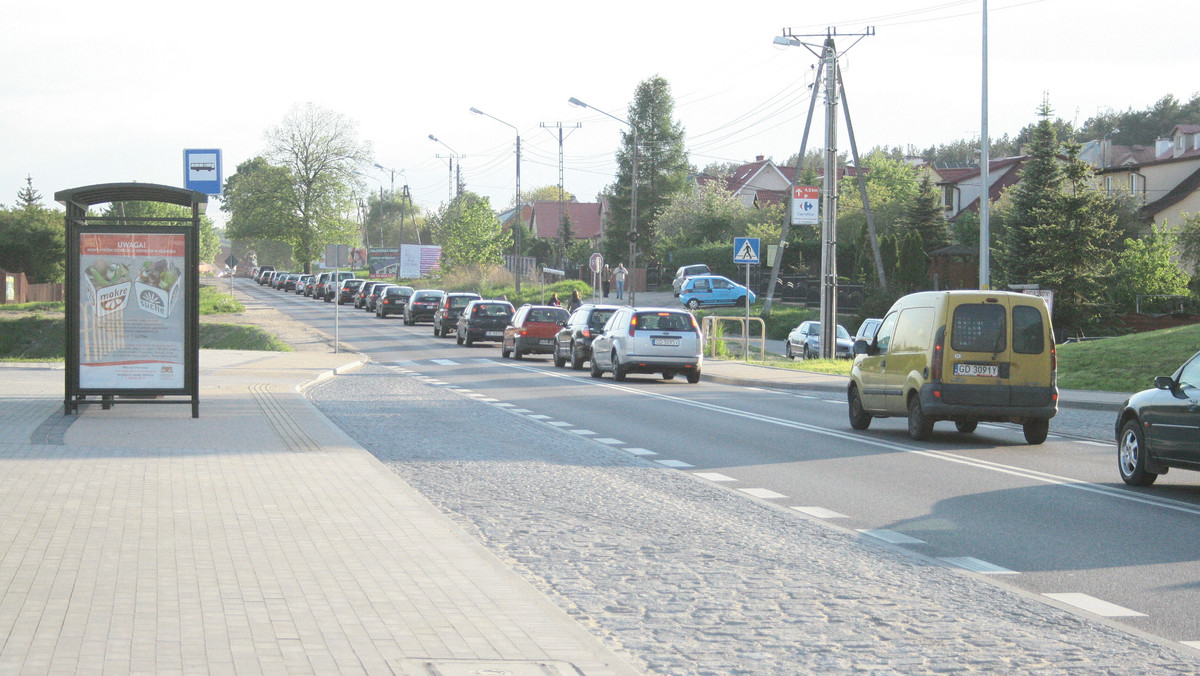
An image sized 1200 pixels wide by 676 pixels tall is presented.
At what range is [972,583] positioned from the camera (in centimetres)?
742

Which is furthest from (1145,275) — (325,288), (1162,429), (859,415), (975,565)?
(325,288)

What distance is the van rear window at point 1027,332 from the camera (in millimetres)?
15156

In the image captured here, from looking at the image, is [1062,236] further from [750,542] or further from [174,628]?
[174,628]

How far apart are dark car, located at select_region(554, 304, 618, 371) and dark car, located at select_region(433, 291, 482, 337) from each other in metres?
15.1

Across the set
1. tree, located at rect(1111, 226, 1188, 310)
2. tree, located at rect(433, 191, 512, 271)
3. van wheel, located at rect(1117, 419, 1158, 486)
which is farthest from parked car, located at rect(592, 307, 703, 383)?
tree, located at rect(433, 191, 512, 271)

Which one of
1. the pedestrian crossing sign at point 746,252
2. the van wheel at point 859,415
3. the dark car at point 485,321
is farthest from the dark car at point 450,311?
the van wheel at point 859,415

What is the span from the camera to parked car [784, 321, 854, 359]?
39125 millimetres

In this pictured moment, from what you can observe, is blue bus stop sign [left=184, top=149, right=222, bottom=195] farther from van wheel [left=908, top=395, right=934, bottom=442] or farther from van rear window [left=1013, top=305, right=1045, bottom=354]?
van rear window [left=1013, top=305, right=1045, bottom=354]

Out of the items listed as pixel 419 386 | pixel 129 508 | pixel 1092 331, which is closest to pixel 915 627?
pixel 129 508

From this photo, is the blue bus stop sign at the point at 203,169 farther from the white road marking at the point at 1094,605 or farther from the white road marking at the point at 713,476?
the white road marking at the point at 1094,605

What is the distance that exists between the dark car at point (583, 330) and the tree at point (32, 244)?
48491 mm

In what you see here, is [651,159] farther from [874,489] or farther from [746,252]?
[874,489]

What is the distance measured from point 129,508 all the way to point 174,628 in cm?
373

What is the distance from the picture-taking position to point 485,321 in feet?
135
